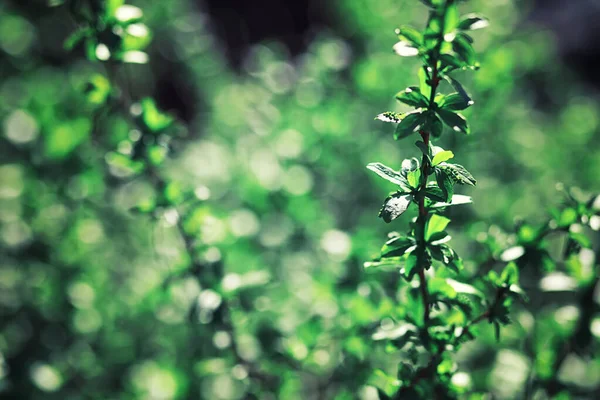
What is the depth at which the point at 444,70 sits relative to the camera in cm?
56

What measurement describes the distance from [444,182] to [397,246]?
0.33 feet

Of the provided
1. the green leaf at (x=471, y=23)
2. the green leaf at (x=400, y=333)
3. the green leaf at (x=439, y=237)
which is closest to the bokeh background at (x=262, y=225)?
the green leaf at (x=400, y=333)

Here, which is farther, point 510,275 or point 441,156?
point 510,275

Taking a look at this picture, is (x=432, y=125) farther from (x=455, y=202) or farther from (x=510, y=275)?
(x=510, y=275)

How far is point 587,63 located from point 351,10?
1.50 meters

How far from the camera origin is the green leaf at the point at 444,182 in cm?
53

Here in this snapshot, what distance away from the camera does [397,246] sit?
58cm

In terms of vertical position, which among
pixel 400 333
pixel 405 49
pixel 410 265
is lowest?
pixel 400 333

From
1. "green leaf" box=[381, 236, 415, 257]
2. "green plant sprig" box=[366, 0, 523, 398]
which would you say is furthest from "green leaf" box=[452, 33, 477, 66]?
"green leaf" box=[381, 236, 415, 257]

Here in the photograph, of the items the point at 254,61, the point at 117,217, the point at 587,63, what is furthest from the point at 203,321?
the point at 587,63

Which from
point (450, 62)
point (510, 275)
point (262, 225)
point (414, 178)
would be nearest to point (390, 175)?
point (414, 178)

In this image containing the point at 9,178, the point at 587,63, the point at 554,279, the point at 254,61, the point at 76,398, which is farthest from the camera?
the point at 587,63

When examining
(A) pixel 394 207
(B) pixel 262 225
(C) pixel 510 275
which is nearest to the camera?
(A) pixel 394 207

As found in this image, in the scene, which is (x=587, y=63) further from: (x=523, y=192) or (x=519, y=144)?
(x=523, y=192)
